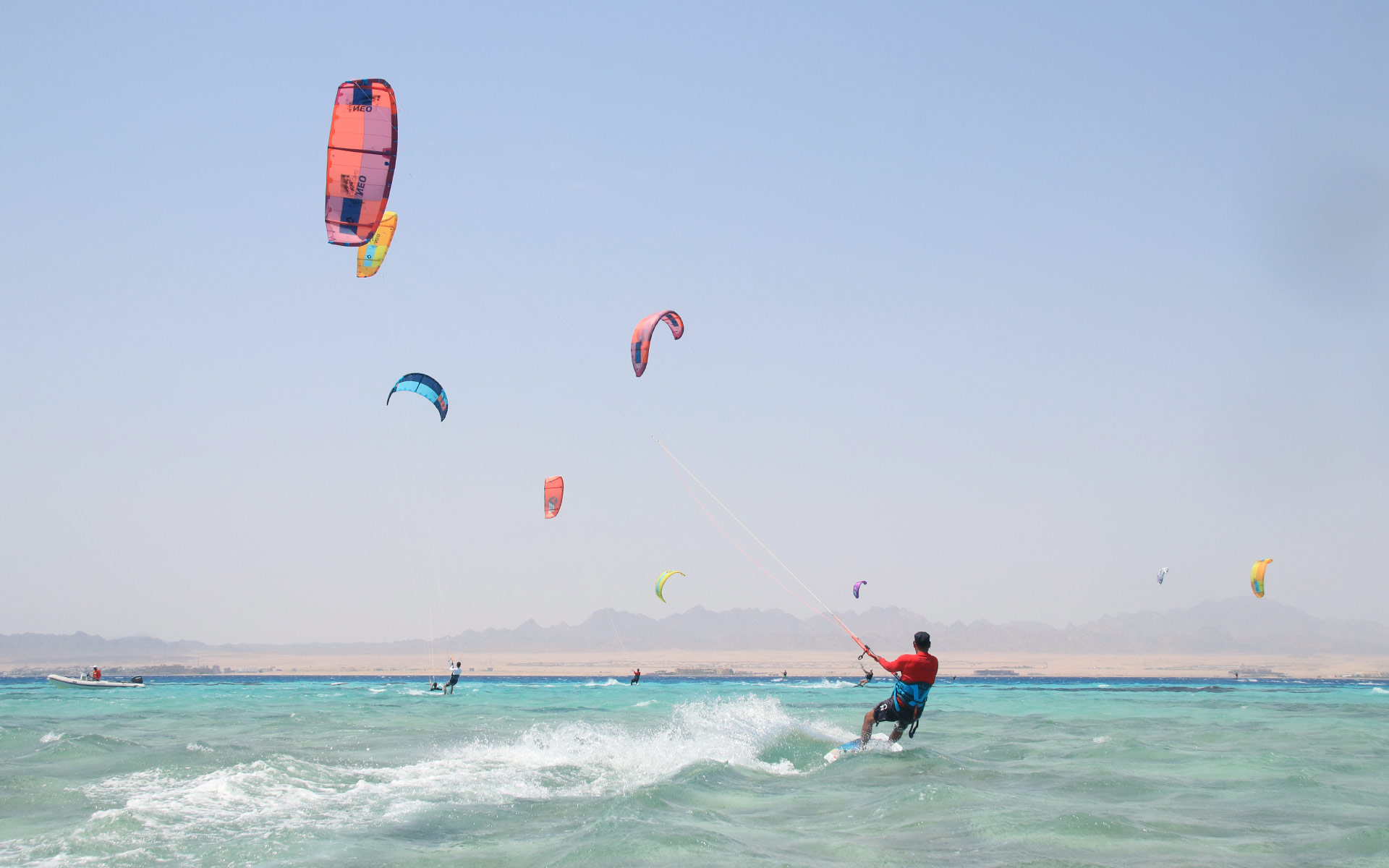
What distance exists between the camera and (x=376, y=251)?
1670 cm

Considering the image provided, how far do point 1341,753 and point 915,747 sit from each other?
18.6 feet

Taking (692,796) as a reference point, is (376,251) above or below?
above

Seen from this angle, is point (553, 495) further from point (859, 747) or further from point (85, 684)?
point (85, 684)

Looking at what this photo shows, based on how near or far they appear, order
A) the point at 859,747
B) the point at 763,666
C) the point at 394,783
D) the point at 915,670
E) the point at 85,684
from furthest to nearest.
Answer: the point at 763,666 < the point at 85,684 < the point at 859,747 < the point at 915,670 < the point at 394,783

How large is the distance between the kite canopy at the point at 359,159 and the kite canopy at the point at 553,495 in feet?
48.5

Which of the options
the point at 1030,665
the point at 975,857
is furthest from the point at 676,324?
the point at 1030,665

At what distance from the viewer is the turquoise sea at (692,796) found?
6.04 metres

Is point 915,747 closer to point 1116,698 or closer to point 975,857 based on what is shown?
point 975,857

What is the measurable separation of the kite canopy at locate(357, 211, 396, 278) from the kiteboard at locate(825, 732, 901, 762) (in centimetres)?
1113

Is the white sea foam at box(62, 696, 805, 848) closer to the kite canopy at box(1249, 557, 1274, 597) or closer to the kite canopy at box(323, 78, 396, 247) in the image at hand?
the kite canopy at box(323, 78, 396, 247)

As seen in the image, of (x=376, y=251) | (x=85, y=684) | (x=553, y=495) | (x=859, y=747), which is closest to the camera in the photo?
(x=859, y=747)

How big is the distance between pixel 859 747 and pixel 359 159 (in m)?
9.01

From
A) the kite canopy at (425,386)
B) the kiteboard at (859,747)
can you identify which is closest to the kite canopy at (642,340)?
the kite canopy at (425,386)

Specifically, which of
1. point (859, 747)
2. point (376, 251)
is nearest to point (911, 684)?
point (859, 747)
